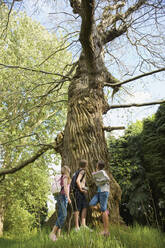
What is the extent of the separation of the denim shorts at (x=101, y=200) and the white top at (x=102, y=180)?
0.23 feet

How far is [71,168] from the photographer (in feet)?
13.5

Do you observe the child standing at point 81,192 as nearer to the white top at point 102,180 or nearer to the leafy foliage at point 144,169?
the white top at point 102,180

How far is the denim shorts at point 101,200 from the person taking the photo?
11.2 feet

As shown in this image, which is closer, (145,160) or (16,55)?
(145,160)

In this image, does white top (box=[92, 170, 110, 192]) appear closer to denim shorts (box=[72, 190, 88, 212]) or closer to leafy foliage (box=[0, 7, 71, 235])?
denim shorts (box=[72, 190, 88, 212])

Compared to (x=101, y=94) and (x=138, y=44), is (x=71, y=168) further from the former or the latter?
(x=138, y=44)

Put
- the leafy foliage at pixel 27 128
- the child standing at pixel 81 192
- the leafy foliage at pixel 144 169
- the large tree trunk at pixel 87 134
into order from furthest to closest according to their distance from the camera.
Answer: the leafy foliage at pixel 27 128, the leafy foliage at pixel 144 169, the large tree trunk at pixel 87 134, the child standing at pixel 81 192

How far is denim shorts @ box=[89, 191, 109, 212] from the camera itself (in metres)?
3.41

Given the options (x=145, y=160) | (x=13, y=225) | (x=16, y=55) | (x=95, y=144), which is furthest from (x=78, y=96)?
(x=13, y=225)

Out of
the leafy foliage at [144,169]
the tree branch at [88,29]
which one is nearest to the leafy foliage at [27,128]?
the leafy foliage at [144,169]

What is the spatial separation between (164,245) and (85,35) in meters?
3.54

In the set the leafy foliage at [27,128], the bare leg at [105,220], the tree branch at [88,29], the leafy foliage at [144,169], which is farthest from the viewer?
the leafy foliage at [27,128]

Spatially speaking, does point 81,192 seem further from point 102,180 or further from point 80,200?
point 102,180

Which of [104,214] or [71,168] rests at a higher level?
[71,168]
